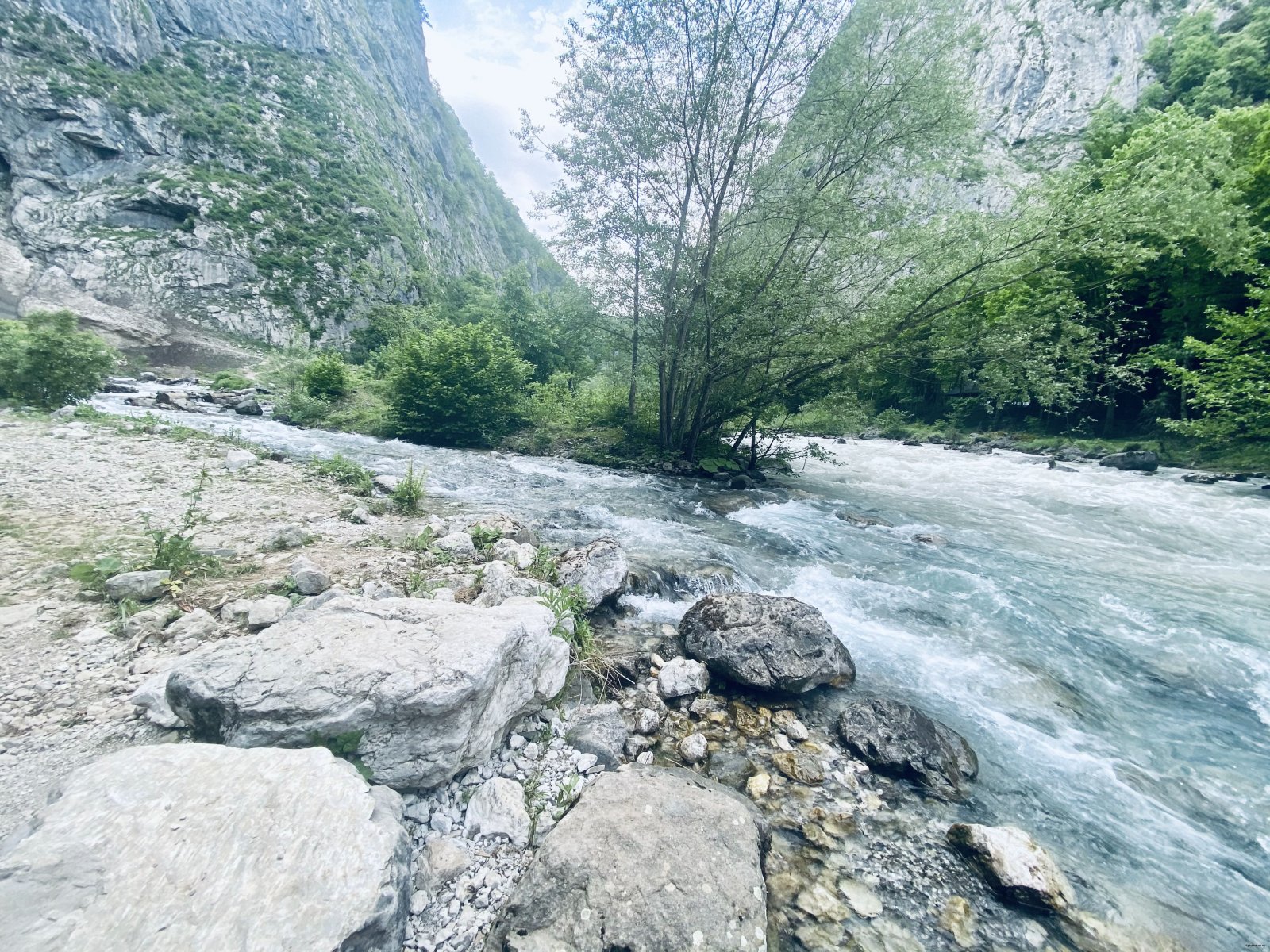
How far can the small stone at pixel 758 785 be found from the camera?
3443 mm

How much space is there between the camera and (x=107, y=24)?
4291 cm

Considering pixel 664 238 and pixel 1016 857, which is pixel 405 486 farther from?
pixel 664 238

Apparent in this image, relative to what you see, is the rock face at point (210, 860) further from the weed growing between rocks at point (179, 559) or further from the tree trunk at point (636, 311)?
the tree trunk at point (636, 311)

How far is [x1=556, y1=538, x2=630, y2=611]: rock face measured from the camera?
540 centimetres

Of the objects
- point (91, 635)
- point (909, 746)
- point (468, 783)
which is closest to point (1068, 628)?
point (909, 746)

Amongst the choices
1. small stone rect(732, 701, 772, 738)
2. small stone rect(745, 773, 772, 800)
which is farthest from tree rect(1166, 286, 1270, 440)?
small stone rect(745, 773, 772, 800)

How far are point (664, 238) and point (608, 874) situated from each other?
1429 centimetres

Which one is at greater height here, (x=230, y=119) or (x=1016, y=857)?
(x=230, y=119)

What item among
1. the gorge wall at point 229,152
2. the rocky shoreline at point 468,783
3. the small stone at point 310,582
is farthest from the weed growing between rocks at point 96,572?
the gorge wall at point 229,152

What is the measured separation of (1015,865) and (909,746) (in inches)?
36.7

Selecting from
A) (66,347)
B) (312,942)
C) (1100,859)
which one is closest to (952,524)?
(1100,859)

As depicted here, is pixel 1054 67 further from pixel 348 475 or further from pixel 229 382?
pixel 229 382

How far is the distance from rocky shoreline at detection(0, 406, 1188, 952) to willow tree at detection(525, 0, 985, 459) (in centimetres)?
970

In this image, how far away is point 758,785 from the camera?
3.51 m
